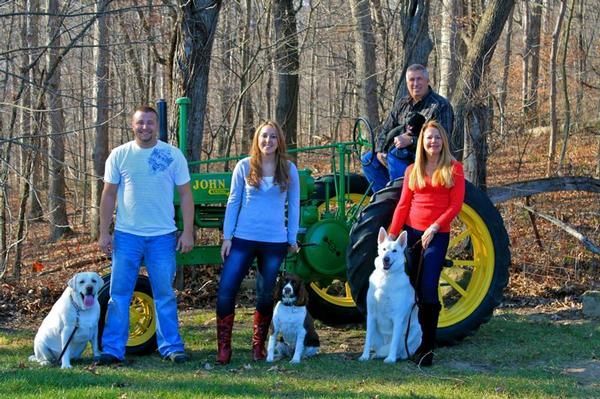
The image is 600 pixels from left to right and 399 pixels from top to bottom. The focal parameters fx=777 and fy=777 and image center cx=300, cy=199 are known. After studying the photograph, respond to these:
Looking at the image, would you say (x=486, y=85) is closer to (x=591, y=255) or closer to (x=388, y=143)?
(x=591, y=255)

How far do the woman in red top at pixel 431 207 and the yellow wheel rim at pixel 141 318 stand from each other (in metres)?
2.14

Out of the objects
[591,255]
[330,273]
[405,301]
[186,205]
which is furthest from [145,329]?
[591,255]

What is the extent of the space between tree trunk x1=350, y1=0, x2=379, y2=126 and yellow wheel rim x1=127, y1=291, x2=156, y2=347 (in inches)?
280

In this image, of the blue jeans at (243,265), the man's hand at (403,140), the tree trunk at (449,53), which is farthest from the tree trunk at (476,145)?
the blue jeans at (243,265)

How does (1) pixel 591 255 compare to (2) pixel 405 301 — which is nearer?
(2) pixel 405 301

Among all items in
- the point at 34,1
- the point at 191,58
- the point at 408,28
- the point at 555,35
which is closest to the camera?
the point at 191,58

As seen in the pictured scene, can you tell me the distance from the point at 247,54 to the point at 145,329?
8779 millimetres

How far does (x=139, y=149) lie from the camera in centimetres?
571

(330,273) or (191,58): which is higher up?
(191,58)

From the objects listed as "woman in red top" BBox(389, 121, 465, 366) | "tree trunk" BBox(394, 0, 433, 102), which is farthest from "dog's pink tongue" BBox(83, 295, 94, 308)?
"tree trunk" BBox(394, 0, 433, 102)

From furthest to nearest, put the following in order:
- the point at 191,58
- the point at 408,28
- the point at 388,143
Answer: the point at 408,28, the point at 191,58, the point at 388,143

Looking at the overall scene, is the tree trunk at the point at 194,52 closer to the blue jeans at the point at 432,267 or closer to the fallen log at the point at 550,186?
the blue jeans at the point at 432,267

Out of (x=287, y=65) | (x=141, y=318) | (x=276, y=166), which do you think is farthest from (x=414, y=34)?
(x=141, y=318)

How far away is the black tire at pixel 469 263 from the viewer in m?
6.46
